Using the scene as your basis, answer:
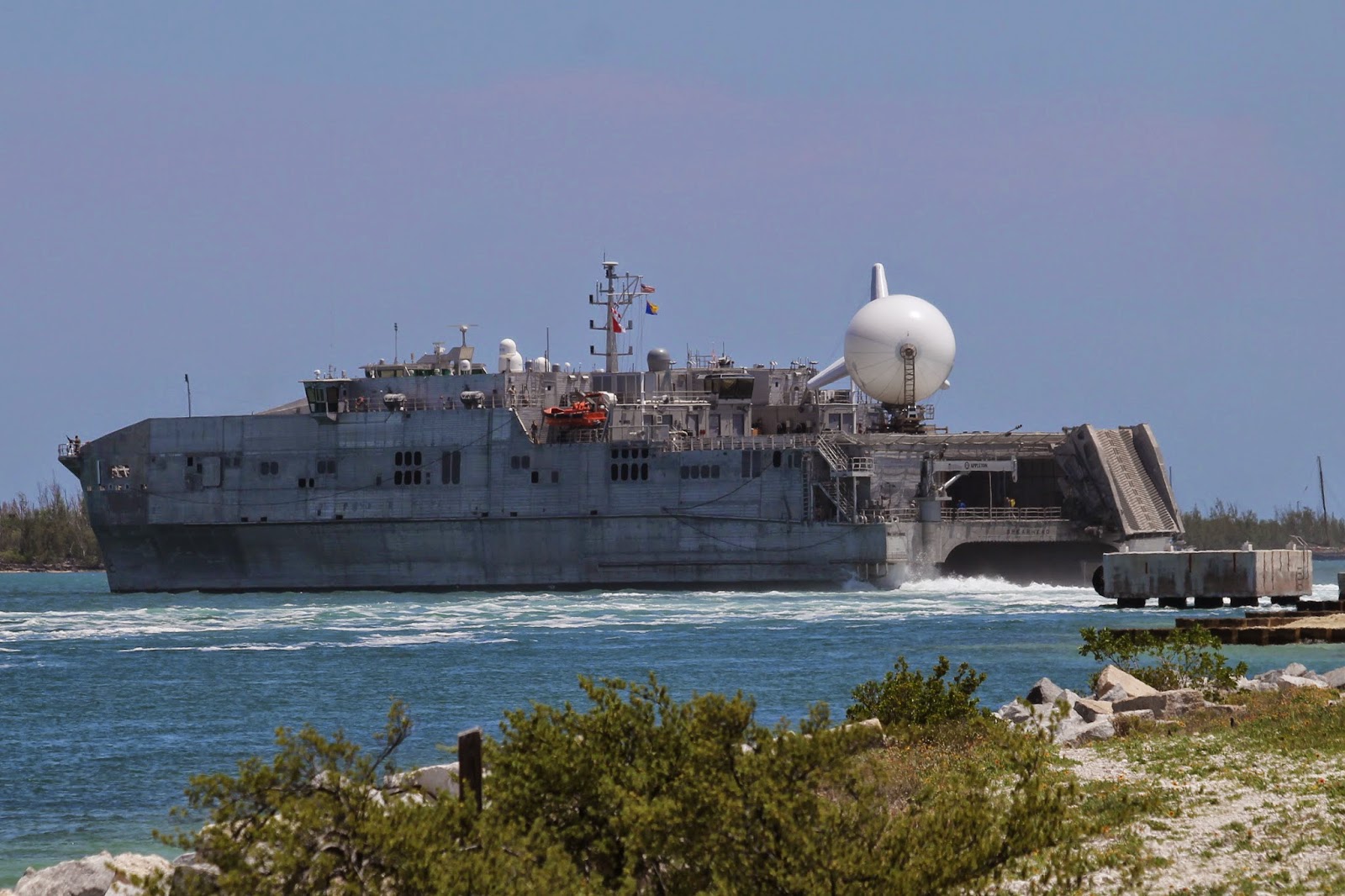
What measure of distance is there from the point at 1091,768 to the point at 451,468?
40.0 metres

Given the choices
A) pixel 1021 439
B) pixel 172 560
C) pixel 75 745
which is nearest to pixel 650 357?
pixel 1021 439

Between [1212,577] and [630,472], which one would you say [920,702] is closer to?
[1212,577]

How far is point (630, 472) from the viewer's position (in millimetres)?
51688

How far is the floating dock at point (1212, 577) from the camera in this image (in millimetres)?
41094

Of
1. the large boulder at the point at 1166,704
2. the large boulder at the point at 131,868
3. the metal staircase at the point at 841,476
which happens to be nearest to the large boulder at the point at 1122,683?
the large boulder at the point at 1166,704

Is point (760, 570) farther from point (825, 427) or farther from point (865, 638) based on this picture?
point (865, 638)

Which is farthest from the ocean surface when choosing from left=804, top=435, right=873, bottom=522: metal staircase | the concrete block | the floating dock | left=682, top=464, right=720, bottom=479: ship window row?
left=682, top=464, right=720, bottom=479: ship window row

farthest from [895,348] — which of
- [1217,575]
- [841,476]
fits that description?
[1217,575]

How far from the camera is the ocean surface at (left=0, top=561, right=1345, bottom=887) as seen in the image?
20109 millimetres

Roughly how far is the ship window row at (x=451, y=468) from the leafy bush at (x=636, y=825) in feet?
143

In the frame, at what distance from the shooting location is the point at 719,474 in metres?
51.0

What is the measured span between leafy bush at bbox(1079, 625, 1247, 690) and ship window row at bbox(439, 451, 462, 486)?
96.9 feet

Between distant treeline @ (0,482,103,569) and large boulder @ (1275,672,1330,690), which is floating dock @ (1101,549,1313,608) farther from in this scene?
distant treeline @ (0,482,103,569)

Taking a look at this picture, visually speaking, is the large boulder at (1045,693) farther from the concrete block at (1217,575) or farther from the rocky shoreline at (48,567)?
the rocky shoreline at (48,567)
